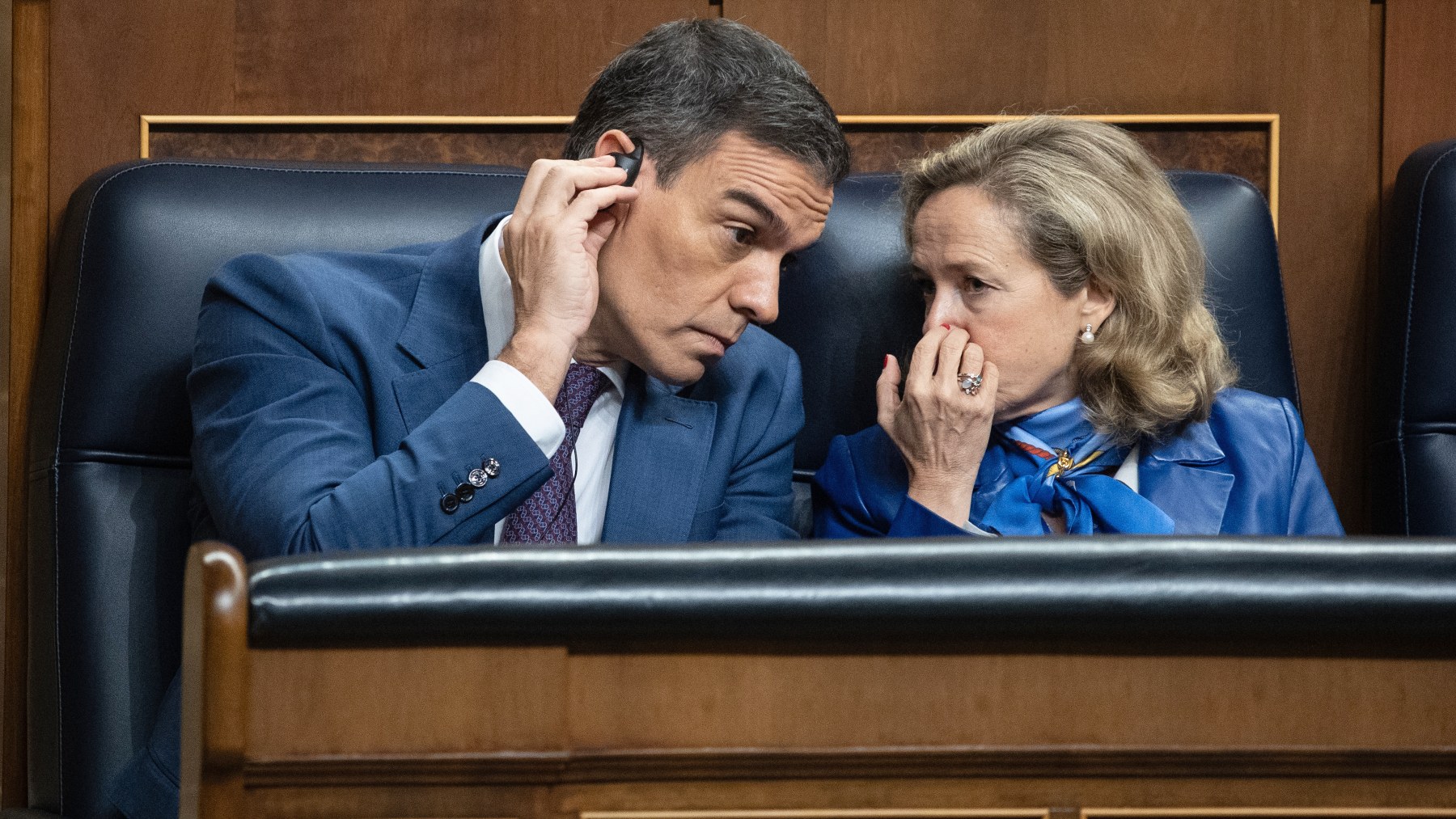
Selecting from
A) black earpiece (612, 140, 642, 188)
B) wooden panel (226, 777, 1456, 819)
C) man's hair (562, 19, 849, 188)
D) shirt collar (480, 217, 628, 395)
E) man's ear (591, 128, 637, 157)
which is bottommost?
wooden panel (226, 777, 1456, 819)

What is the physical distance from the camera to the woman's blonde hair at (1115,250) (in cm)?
154

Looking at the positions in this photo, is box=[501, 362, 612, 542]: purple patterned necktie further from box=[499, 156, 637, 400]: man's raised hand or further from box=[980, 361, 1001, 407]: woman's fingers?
box=[980, 361, 1001, 407]: woman's fingers

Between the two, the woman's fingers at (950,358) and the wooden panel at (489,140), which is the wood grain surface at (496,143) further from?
the woman's fingers at (950,358)

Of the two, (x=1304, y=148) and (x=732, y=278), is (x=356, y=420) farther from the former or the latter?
(x=1304, y=148)

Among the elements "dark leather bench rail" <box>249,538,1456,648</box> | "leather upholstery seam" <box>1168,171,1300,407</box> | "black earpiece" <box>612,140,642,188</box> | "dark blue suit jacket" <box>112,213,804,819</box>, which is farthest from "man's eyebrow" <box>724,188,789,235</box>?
"dark leather bench rail" <box>249,538,1456,648</box>

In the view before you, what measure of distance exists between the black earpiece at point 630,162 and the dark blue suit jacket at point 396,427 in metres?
0.18

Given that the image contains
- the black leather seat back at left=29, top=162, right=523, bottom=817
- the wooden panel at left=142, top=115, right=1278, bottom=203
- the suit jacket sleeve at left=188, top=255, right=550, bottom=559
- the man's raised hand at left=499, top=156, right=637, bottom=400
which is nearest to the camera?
the suit jacket sleeve at left=188, top=255, right=550, bottom=559

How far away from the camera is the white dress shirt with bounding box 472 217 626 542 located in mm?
1236

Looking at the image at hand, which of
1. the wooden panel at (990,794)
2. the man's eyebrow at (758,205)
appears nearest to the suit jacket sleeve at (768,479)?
the man's eyebrow at (758,205)

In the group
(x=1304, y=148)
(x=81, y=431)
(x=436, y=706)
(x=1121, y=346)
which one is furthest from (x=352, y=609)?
(x=1304, y=148)

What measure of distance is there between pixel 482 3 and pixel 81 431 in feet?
2.61

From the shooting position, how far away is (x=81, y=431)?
144 centimetres

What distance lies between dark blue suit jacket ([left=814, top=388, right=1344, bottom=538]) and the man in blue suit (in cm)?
8

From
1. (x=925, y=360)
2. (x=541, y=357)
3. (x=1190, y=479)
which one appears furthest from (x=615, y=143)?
Result: (x=1190, y=479)
